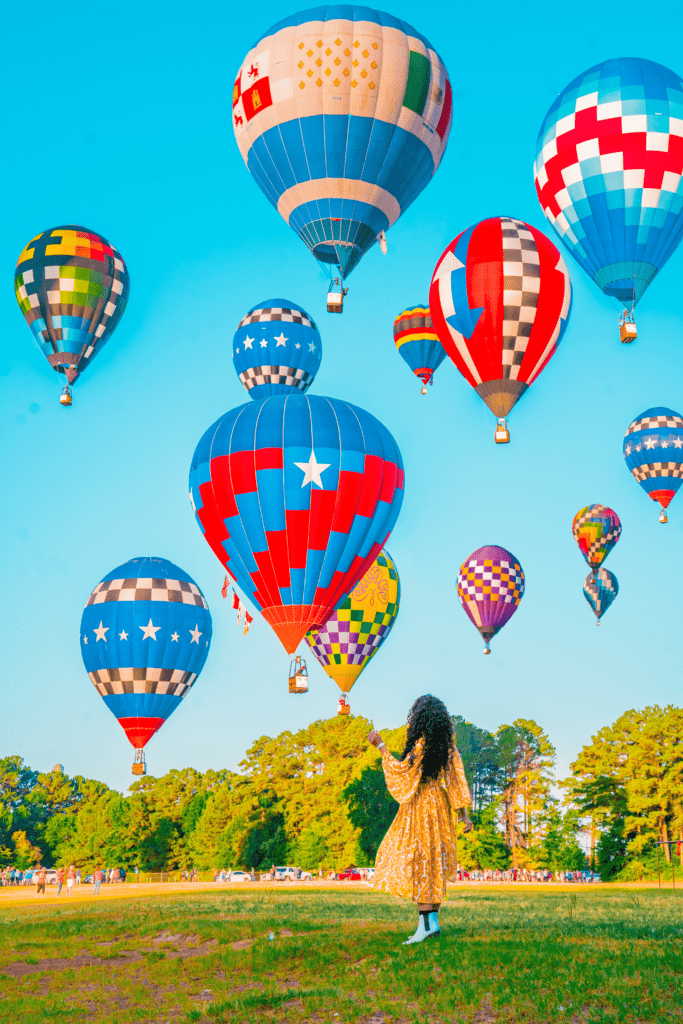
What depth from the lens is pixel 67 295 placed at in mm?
36594

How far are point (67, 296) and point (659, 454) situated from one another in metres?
28.2

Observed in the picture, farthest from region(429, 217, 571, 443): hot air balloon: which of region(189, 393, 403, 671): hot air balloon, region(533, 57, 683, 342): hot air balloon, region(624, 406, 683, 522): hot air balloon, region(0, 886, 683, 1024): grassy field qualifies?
region(624, 406, 683, 522): hot air balloon

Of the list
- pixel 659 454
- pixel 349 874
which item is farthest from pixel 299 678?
pixel 349 874

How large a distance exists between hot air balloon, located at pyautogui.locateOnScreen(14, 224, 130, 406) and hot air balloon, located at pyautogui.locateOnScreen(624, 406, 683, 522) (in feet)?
85.3

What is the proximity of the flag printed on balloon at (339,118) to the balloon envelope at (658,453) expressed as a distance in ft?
85.4

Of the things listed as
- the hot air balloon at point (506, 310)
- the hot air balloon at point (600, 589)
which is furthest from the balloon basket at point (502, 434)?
the hot air balloon at point (600, 589)

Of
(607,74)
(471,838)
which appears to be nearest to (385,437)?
(607,74)

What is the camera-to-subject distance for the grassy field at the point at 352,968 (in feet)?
29.7

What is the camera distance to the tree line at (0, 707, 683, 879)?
2345 inches

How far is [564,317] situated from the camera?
28.2 meters

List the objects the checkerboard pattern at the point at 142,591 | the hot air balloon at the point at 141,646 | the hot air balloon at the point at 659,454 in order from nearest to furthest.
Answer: the hot air balloon at the point at 141,646
the checkerboard pattern at the point at 142,591
the hot air balloon at the point at 659,454

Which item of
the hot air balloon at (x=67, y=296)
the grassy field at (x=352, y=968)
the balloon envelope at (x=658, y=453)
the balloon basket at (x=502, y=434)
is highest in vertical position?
the hot air balloon at (x=67, y=296)

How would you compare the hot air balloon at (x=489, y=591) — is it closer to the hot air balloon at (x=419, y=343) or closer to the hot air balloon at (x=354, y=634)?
the hot air balloon at (x=419, y=343)

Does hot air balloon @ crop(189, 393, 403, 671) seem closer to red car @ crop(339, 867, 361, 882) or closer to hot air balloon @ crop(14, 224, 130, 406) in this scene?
hot air balloon @ crop(14, 224, 130, 406)
